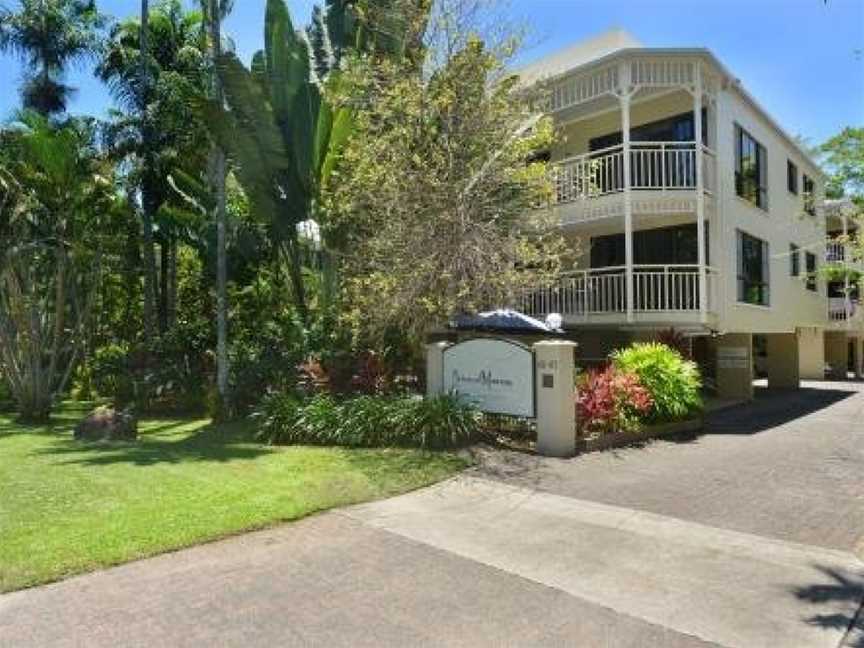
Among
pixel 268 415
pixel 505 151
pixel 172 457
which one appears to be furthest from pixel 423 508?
pixel 505 151

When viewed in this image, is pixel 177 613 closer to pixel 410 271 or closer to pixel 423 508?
pixel 423 508

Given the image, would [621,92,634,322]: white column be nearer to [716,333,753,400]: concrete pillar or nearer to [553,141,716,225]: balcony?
[553,141,716,225]: balcony

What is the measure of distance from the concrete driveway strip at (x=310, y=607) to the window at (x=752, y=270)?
15.8 m

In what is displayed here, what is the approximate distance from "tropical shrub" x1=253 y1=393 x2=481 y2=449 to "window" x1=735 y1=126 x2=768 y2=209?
1204cm

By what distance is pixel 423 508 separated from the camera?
8383 millimetres

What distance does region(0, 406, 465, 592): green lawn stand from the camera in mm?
6750

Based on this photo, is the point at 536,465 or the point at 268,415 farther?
the point at 268,415

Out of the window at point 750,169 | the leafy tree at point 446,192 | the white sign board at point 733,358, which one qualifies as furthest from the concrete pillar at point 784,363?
the leafy tree at point 446,192

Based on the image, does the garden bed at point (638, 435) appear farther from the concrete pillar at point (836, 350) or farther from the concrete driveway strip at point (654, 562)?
the concrete pillar at point (836, 350)

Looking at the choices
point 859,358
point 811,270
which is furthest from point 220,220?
point 859,358

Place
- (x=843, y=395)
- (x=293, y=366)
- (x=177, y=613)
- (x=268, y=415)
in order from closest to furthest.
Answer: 1. (x=177, y=613)
2. (x=268, y=415)
3. (x=293, y=366)
4. (x=843, y=395)

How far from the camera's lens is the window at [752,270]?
20.0 m

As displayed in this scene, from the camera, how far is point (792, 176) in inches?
995

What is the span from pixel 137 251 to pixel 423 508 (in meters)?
18.8
